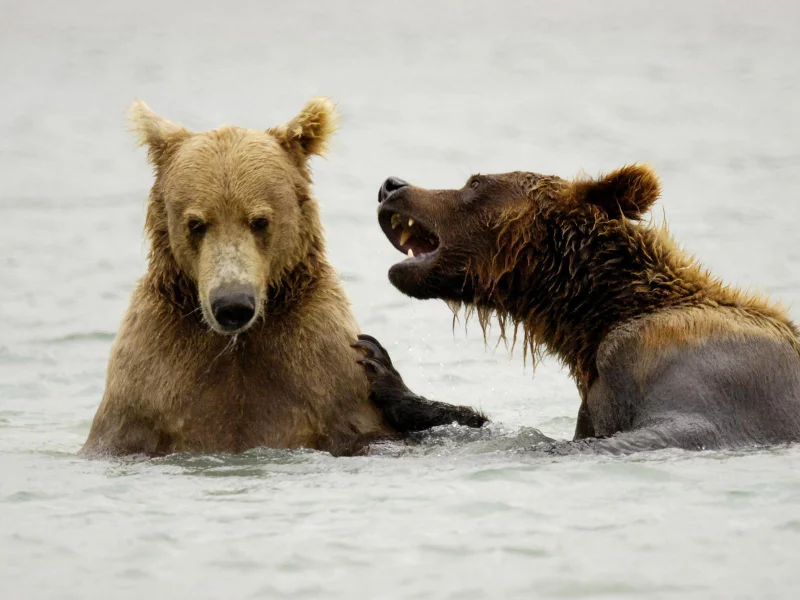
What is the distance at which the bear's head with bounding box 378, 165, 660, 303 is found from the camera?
9023 mm

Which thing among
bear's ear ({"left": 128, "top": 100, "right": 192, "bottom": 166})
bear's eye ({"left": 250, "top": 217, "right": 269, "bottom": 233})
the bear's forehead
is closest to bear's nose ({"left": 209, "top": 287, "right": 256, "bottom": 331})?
bear's eye ({"left": 250, "top": 217, "right": 269, "bottom": 233})

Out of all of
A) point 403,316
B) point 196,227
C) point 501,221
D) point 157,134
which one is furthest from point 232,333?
point 403,316

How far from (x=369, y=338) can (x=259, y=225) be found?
1046 mm

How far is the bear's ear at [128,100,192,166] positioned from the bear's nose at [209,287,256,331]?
1.10 meters

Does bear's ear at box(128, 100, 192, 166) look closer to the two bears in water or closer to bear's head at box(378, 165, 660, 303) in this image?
the two bears in water

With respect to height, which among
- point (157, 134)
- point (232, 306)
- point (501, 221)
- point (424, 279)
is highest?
point (157, 134)

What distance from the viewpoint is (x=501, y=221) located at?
9227 mm

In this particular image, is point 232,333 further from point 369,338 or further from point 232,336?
point 369,338

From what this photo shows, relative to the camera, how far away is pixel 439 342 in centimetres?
1517

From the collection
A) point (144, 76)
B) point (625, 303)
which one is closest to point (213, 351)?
point (625, 303)

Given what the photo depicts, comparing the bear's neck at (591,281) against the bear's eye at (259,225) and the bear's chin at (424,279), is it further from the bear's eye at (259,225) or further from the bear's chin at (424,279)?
the bear's eye at (259,225)

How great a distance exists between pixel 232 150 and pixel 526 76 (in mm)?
20597

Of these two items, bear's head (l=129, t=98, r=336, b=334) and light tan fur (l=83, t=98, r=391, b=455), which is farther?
light tan fur (l=83, t=98, r=391, b=455)

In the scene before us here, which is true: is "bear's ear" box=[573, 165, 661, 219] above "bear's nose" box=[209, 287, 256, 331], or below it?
above
